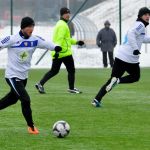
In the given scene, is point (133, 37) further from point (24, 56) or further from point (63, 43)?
point (63, 43)

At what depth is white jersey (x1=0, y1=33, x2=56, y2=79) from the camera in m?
10.8

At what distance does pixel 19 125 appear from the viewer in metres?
11.6

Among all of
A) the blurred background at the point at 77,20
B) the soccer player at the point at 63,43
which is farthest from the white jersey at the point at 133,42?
the blurred background at the point at 77,20

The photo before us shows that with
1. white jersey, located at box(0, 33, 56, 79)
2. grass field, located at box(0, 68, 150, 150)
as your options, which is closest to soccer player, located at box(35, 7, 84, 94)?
grass field, located at box(0, 68, 150, 150)

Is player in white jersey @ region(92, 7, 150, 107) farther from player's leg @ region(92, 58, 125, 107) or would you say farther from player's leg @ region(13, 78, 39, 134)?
player's leg @ region(13, 78, 39, 134)

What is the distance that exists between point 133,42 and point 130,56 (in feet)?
1.80

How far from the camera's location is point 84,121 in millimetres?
12109

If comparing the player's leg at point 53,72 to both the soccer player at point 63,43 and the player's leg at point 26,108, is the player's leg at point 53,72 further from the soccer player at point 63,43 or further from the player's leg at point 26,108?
the player's leg at point 26,108

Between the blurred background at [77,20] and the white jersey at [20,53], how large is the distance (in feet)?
73.2

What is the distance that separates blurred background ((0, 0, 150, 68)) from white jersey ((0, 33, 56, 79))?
22299 millimetres

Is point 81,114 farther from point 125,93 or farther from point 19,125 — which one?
point 125,93

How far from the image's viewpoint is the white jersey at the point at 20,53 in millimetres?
10789

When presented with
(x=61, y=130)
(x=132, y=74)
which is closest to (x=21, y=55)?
(x=61, y=130)

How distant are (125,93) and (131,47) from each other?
4080 millimetres
